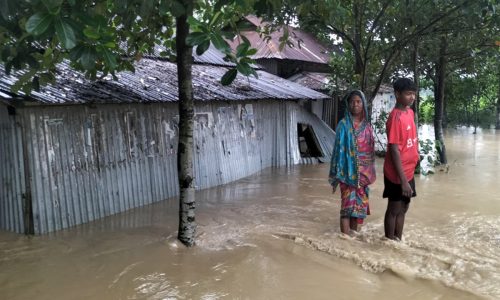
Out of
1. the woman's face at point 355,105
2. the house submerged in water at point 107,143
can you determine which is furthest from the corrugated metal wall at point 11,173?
the woman's face at point 355,105

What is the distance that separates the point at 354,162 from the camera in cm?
537

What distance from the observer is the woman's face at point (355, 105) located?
5281 mm

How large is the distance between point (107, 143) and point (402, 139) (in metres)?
4.29

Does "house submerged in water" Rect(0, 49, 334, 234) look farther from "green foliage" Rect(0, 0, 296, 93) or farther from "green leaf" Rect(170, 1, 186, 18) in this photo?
"green leaf" Rect(170, 1, 186, 18)

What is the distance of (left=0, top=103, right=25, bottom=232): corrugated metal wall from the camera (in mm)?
5820

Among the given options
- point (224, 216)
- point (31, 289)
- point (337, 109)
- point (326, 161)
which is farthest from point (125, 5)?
point (337, 109)

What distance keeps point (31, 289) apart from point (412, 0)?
302 inches

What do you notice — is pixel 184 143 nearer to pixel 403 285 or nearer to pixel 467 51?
pixel 403 285

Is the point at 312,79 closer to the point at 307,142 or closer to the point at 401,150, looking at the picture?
the point at 307,142

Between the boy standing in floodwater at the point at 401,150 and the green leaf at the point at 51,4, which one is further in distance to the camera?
the boy standing in floodwater at the point at 401,150

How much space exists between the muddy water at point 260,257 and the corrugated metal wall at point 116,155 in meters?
0.33

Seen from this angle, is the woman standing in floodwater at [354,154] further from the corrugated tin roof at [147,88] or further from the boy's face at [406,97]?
the corrugated tin roof at [147,88]

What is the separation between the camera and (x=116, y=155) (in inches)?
281

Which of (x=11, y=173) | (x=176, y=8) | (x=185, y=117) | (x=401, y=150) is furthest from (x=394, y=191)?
(x=11, y=173)
